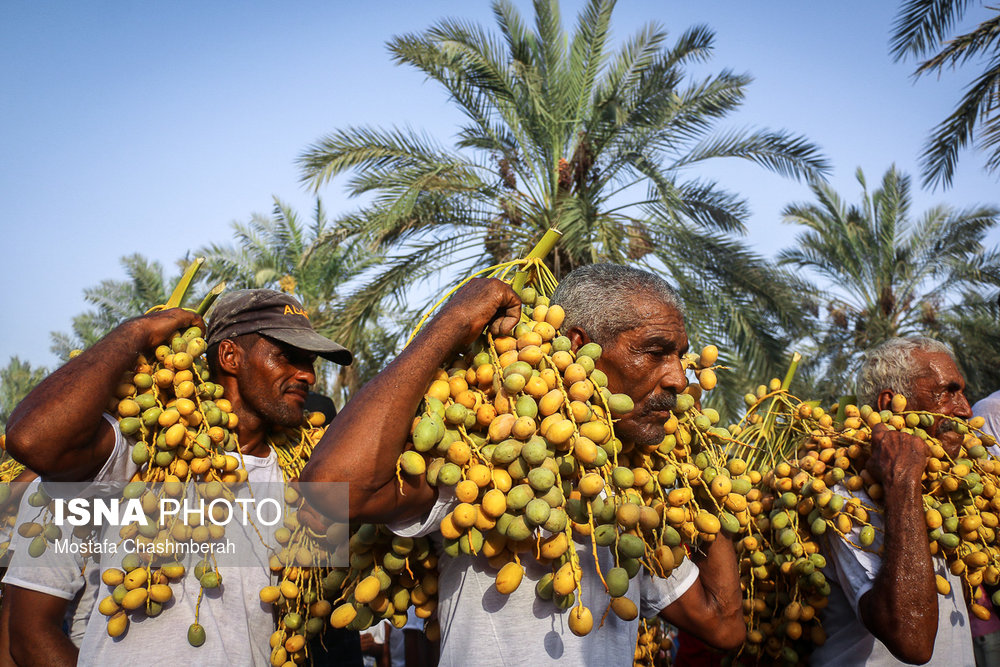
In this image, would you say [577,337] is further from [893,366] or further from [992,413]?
[992,413]

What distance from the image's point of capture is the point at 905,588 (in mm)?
1940

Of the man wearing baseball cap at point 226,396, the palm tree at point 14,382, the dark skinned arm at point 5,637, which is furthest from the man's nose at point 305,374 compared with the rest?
the palm tree at point 14,382

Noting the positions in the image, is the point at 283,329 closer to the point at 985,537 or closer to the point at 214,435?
the point at 214,435

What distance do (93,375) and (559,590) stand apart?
1.32 m

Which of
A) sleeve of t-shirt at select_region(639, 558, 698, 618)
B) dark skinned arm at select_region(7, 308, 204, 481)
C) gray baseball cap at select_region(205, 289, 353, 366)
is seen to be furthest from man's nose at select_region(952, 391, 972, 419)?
dark skinned arm at select_region(7, 308, 204, 481)

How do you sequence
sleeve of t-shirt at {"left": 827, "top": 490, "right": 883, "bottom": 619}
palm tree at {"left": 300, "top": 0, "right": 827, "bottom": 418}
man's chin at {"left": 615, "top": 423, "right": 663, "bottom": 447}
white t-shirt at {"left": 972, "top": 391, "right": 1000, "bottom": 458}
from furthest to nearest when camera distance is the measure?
1. palm tree at {"left": 300, "top": 0, "right": 827, "bottom": 418}
2. white t-shirt at {"left": 972, "top": 391, "right": 1000, "bottom": 458}
3. sleeve of t-shirt at {"left": 827, "top": 490, "right": 883, "bottom": 619}
4. man's chin at {"left": 615, "top": 423, "right": 663, "bottom": 447}

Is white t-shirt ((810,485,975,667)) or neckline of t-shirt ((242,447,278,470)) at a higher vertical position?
neckline of t-shirt ((242,447,278,470))

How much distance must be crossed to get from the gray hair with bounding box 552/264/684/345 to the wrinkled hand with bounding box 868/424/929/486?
861 millimetres

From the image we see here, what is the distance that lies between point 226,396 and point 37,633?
818 mm

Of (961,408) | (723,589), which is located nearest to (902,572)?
(723,589)

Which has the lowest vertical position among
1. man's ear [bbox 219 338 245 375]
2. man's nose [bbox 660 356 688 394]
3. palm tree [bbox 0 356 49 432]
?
palm tree [bbox 0 356 49 432]

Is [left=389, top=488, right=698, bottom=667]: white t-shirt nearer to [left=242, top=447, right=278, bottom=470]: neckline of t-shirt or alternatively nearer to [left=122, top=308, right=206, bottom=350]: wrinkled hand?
[left=242, top=447, right=278, bottom=470]: neckline of t-shirt

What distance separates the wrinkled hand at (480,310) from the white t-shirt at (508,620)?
1.14 feet

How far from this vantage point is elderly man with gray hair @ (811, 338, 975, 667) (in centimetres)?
194
